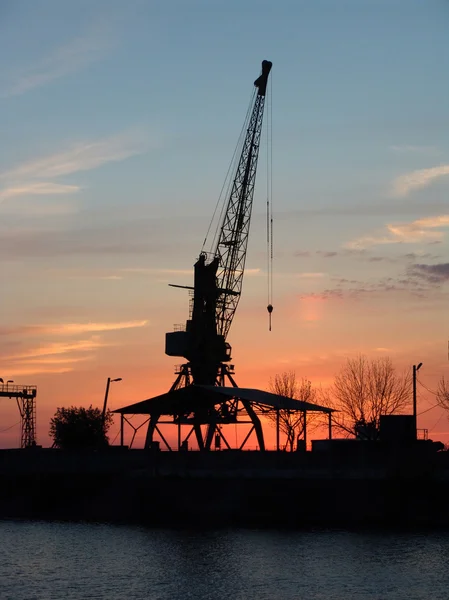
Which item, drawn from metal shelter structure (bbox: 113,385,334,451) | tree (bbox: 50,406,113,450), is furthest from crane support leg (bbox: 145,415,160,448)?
tree (bbox: 50,406,113,450)

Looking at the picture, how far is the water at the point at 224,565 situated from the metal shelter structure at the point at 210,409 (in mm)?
23286

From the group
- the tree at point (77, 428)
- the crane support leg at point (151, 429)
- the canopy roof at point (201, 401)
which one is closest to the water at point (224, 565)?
the canopy roof at point (201, 401)

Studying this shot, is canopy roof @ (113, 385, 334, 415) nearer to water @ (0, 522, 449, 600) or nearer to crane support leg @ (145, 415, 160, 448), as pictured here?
crane support leg @ (145, 415, 160, 448)

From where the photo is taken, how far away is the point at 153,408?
104m

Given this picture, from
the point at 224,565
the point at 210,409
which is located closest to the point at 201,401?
the point at 210,409

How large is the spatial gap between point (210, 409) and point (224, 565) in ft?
154

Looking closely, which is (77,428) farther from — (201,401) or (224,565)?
(224,565)

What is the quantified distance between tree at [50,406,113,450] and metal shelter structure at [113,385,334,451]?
1148 inches

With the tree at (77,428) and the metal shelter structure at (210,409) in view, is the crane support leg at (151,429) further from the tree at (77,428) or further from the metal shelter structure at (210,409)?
the tree at (77,428)

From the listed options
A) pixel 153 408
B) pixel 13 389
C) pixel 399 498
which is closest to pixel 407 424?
pixel 399 498

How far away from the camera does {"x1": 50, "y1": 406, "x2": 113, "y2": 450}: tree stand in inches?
5418

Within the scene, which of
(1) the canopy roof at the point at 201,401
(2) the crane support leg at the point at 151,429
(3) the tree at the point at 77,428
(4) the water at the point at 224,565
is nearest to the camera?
(4) the water at the point at 224,565

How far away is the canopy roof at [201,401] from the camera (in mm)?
97188

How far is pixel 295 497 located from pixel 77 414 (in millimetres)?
67334
